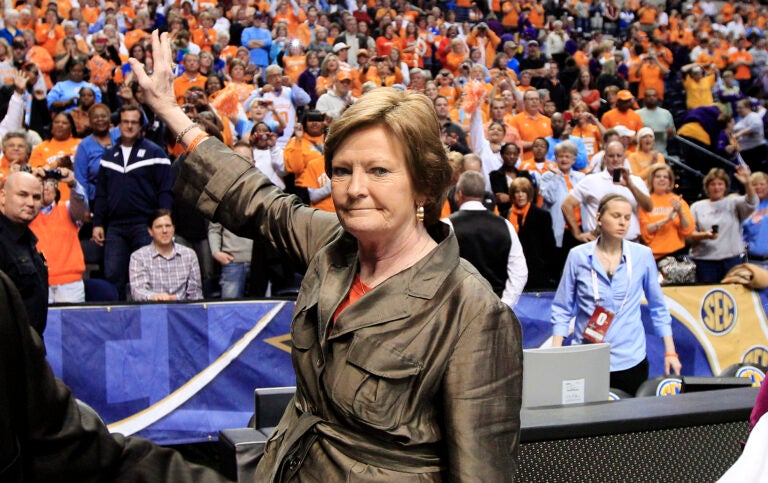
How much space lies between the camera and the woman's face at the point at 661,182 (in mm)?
9062

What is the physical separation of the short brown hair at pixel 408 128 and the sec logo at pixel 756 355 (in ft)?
22.4

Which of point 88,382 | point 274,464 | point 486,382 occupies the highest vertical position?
point 486,382

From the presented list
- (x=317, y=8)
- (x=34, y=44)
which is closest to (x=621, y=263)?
(x=34, y=44)

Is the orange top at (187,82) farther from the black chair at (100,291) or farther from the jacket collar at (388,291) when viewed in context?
the jacket collar at (388,291)

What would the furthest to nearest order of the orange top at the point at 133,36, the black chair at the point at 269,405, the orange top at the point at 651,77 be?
the orange top at the point at 651,77, the orange top at the point at 133,36, the black chair at the point at 269,405

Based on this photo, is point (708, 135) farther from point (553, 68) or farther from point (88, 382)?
point (88, 382)

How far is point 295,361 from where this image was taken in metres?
2.02

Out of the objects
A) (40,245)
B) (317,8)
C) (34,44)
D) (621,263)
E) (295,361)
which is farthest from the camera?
(317,8)

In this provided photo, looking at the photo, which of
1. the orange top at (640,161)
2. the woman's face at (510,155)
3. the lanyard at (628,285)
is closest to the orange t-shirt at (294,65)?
the woman's face at (510,155)

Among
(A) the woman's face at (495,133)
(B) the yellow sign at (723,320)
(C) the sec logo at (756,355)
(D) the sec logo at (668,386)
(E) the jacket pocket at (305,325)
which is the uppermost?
(E) the jacket pocket at (305,325)

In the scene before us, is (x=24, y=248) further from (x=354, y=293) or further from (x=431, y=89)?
(x=431, y=89)

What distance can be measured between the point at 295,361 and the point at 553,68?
604 inches

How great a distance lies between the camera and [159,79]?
7.46 ft

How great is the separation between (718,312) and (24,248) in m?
5.53
